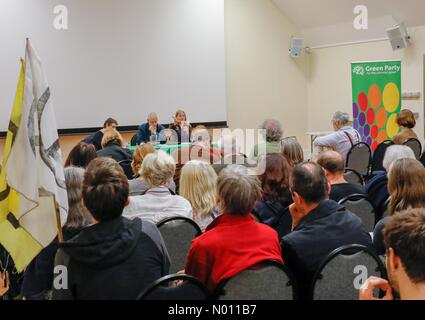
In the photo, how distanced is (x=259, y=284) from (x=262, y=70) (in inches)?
345

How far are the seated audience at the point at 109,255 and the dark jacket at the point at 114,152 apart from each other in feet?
11.9

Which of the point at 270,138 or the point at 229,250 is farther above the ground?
the point at 270,138

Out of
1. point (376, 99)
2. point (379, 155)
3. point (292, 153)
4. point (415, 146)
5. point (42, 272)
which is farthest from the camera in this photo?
point (376, 99)

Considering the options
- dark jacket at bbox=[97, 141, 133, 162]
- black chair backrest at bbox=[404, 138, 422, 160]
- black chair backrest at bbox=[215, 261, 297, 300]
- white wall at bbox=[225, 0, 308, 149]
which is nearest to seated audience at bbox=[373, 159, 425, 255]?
black chair backrest at bbox=[215, 261, 297, 300]

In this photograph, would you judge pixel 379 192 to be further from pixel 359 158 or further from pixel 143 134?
pixel 143 134

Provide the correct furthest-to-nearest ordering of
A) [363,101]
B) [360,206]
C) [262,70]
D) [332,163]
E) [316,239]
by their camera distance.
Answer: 1. [262,70]
2. [363,101]
3. [332,163]
4. [360,206]
5. [316,239]

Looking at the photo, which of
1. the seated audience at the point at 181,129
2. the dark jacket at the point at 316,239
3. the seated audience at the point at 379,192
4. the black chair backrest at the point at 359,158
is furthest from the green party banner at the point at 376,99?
the dark jacket at the point at 316,239

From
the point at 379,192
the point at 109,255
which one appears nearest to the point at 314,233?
the point at 109,255

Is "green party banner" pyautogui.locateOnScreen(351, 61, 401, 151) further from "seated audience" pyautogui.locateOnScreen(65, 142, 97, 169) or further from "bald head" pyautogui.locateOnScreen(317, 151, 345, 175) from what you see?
"seated audience" pyautogui.locateOnScreen(65, 142, 97, 169)

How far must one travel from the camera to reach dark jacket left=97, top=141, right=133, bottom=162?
5.84 m

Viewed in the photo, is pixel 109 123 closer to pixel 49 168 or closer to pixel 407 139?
pixel 407 139

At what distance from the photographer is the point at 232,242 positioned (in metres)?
2.20

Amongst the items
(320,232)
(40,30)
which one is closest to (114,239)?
(320,232)
